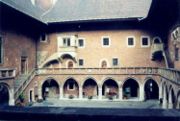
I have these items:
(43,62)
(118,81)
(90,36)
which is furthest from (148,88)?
(43,62)

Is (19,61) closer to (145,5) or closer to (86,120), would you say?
(145,5)

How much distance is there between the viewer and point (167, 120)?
231 centimetres

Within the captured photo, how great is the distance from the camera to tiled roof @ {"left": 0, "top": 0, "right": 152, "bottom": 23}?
27.9 meters

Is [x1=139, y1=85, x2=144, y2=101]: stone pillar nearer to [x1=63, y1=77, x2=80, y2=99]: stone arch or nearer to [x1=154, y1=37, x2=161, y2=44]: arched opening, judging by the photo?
[x1=154, y1=37, x2=161, y2=44]: arched opening

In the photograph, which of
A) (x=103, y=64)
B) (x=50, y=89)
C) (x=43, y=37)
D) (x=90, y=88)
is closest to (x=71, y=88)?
(x=90, y=88)

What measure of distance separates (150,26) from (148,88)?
24.0ft

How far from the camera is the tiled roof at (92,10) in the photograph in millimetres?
27895

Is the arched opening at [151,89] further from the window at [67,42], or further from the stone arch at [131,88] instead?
the window at [67,42]

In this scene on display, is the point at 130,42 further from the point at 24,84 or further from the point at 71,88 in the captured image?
the point at 24,84

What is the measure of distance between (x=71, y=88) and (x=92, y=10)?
399 inches

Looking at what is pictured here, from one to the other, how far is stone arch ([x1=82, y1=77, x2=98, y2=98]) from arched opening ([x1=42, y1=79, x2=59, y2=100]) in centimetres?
353

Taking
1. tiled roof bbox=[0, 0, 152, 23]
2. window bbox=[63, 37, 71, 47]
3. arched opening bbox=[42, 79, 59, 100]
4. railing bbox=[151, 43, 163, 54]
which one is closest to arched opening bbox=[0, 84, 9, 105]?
arched opening bbox=[42, 79, 59, 100]

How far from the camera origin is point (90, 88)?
95.3ft

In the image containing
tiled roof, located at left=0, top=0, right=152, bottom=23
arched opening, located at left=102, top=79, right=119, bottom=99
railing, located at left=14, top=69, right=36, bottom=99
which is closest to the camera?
railing, located at left=14, top=69, right=36, bottom=99
